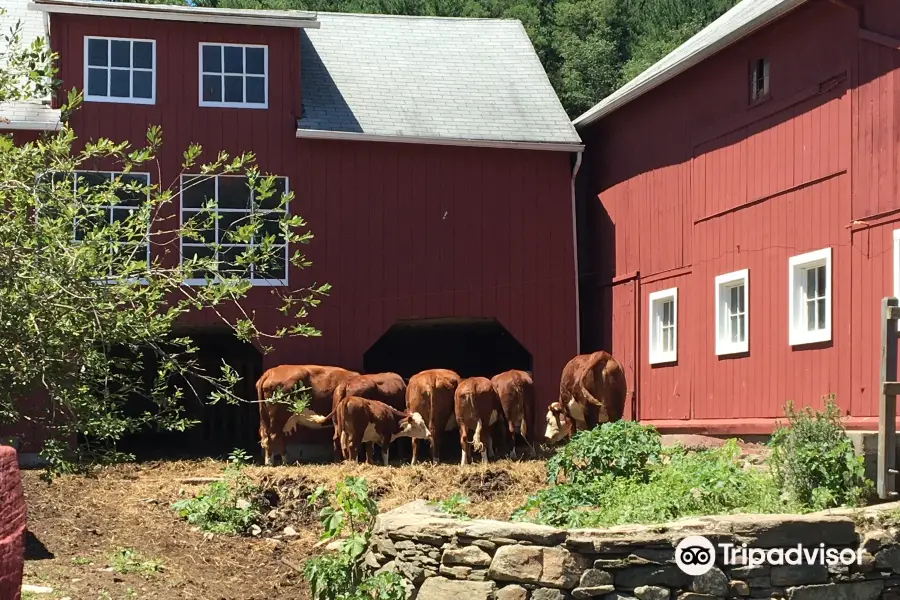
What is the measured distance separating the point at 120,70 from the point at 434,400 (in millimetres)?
7010

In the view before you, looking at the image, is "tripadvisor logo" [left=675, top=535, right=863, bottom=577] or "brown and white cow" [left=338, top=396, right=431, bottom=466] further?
"brown and white cow" [left=338, top=396, right=431, bottom=466]

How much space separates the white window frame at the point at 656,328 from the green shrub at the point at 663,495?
20.9ft

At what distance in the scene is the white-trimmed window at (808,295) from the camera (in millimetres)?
14609

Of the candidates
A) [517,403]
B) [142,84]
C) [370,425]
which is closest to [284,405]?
[370,425]

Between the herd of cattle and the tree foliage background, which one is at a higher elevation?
the tree foliage background

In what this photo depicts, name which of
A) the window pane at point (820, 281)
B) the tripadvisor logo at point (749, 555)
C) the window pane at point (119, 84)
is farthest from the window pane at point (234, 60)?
the tripadvisor logo at point (749, 555)

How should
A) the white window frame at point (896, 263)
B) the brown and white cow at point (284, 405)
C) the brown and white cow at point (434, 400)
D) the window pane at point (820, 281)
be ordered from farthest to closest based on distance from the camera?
the brown and white cow at point (284, 405)
the brown and white cow at point (434, 400)
the window pane at point (820, 281)
the white window frame at point (896, 263)

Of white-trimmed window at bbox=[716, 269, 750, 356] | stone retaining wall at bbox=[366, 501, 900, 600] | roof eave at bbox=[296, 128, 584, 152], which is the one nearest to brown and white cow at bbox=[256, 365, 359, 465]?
roof eave at bbox=[296, 128, 584, 152]

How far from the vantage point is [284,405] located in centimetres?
1831

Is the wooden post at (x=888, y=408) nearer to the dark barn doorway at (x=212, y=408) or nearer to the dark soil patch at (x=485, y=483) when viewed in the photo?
the dark soil patch at (x=485, y=483)

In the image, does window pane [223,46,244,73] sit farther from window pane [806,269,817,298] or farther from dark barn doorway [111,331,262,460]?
window pane [806,269,817,298]

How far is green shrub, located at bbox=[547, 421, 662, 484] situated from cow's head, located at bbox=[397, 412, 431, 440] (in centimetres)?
581

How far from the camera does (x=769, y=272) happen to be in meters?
15.6

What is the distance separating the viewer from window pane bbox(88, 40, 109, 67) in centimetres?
1902
